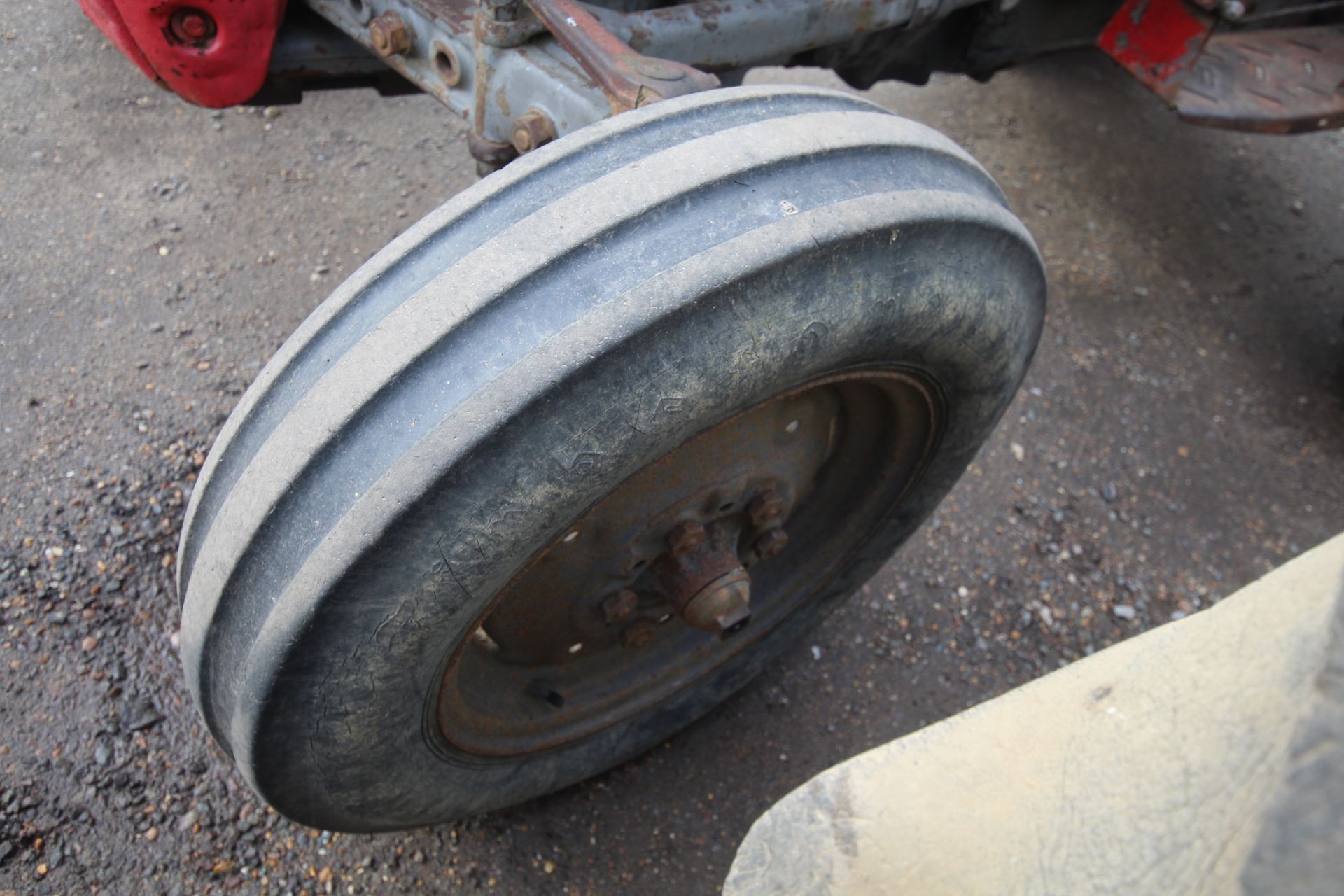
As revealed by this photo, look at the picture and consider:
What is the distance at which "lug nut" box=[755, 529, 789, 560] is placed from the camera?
4.75ft

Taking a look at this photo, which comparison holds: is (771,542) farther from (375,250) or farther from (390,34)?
(375,250)

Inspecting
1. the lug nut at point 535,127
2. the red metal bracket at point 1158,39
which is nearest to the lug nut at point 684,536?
the lug nut at point 535,127

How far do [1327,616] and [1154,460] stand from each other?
6.73 ft

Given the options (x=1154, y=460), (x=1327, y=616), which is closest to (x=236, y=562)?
(x=1327, y=616)

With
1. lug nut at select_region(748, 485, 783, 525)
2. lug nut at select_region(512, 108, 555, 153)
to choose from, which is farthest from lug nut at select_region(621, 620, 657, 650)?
lug nut at select_region(512, 108, 555, 153)

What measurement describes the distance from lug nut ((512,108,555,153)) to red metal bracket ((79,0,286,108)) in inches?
20.7

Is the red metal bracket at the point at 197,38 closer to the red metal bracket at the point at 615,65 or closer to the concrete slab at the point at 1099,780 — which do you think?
the red metal bracket at the point at 615,65

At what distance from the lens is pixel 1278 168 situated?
10.9 ft

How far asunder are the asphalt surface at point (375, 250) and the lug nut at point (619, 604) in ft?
1.56

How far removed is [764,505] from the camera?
1386mm

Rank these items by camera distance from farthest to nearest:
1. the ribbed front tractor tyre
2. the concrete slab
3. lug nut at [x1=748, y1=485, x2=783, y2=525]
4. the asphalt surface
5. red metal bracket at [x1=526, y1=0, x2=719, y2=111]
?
1. the asphalt surface
2. lug nut at [x1=748, y1=485, x2=783, y2=525]
3. red metal bracket at [x1=526, y1=0, x2=719, y2=111]
4. the ribbed front tractor tyre
5. the concrete slab

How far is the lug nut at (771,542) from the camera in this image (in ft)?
4.75

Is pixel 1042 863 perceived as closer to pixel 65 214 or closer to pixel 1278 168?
pixel 65 214

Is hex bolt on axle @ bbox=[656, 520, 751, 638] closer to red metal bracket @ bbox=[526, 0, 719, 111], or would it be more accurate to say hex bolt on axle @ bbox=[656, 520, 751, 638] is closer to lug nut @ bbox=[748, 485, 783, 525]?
lug nut @ bbox=[748, 485, 783, 525]
